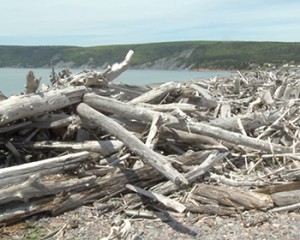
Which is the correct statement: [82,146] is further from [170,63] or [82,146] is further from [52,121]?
[170,63]

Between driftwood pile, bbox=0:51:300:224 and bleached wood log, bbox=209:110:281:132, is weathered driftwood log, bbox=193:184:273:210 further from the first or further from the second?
bleached wood log, bbox=209:110:281:132

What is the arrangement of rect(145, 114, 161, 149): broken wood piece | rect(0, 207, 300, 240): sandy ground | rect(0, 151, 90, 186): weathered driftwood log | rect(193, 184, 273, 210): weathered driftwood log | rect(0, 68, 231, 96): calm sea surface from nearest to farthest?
rect(0, 207, 300, 240): sandy ground → rect(0, 151, 90, 186): weathered driftwood log → rect(193, 184, 273, 210): weathered driftwood log → rect(145, 114, 161, 149): broken wood piece → rect(0, 68, 231, 96): calm sea surface

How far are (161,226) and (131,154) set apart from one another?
1536 mm

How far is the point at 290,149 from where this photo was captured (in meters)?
8.34

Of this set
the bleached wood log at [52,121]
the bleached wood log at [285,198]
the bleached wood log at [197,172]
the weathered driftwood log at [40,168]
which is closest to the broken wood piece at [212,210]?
the bleached wood log at [197,172]

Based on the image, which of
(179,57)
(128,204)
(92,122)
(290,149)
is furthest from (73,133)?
(179,57)

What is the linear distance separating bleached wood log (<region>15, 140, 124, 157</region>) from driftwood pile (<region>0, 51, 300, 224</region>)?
0.05ft

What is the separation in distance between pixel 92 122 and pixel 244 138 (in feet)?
7.68

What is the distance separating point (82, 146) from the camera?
7.46m

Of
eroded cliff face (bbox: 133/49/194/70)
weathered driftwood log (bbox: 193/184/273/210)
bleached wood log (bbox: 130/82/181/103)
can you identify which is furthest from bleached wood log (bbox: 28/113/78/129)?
eroded cliff face (bbox: 133/49/194/70)

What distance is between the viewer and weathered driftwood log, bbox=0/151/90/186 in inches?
245

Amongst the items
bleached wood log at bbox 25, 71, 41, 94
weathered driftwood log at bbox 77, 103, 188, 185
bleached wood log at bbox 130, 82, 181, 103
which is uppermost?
bleached wood log at bbox 25, 71, 41, 94

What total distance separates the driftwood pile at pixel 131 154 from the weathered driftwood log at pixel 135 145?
0.01m

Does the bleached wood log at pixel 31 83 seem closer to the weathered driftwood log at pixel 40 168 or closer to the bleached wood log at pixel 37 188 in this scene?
the weathered driftwood log at pixel 40 168
